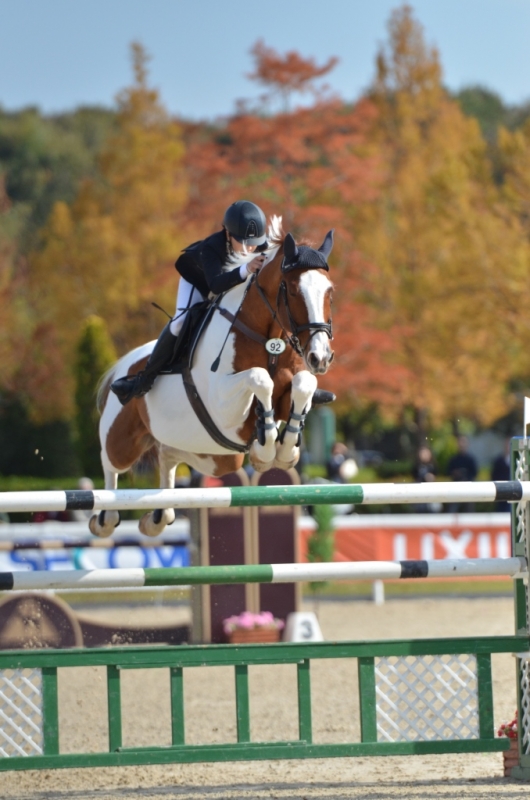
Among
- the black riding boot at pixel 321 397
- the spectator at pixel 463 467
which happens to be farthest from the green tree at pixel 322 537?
the black riding boot at pixel 321 397

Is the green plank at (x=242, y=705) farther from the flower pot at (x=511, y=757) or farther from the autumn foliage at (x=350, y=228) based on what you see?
the autumn foliage at (x=350, y=228)

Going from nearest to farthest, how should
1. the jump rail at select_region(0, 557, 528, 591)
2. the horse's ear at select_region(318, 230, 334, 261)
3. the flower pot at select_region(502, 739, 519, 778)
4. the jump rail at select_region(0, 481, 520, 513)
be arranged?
the jump rail at select_region(0, 481, 520, 513) → the jump rail at select_region(0, 557, 528, 591) → the flower pot at select_region(502, 739, 519, 778) → the horse's ear at select_region(318, 230, 334, 261)

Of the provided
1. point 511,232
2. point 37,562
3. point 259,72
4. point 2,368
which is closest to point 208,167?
point 259,72

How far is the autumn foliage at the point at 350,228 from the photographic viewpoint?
18.6m

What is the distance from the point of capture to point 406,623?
10.4 metres

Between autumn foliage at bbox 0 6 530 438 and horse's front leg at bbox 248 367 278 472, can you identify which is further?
autumn foliage at bbox 0 6 530 438

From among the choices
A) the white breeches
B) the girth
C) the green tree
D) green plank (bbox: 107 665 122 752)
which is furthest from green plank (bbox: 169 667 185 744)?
the green tree

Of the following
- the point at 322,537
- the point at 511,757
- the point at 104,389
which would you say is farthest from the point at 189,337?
the point at 322,537

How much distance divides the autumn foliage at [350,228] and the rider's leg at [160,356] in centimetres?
1286

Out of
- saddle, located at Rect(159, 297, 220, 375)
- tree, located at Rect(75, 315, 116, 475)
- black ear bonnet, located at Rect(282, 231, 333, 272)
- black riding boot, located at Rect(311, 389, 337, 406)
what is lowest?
black riding boot, located at Rect(311, 389, 337, 406)

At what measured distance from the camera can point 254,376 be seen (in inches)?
187

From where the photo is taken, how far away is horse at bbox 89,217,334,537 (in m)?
4.73

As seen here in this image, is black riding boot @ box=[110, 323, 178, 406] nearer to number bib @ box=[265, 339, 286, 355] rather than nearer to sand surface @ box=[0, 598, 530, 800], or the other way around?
number bib @ box=[265, 339, 286, 355]

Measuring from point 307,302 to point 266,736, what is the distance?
8.85 feet
